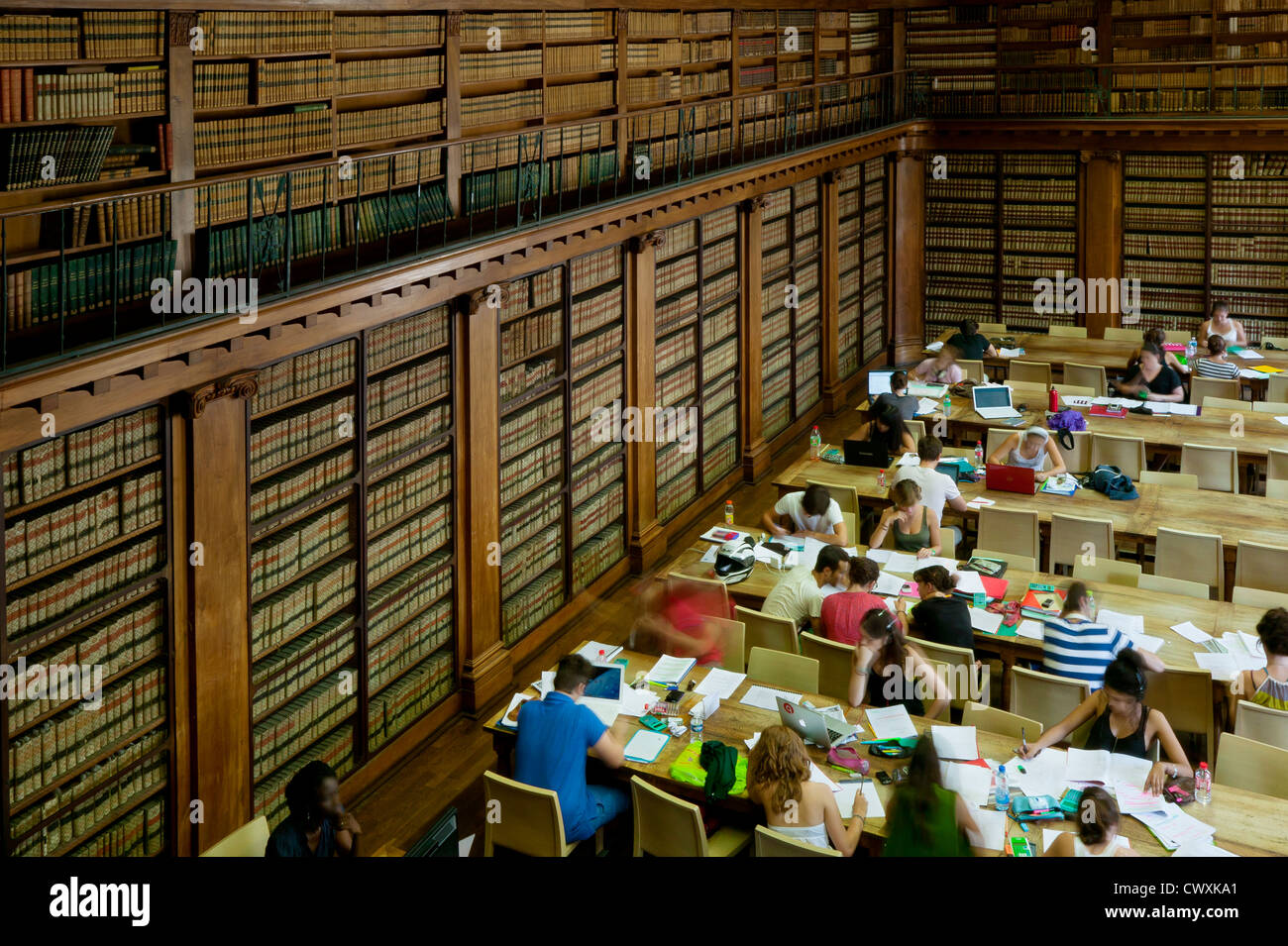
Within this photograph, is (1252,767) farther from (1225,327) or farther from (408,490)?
(1225,327)

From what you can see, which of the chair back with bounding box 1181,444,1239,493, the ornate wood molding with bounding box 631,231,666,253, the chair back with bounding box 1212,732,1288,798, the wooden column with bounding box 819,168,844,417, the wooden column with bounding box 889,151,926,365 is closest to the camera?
the chair back with bounding box 1212,732,1288,798

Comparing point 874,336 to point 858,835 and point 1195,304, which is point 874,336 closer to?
point 1195,304

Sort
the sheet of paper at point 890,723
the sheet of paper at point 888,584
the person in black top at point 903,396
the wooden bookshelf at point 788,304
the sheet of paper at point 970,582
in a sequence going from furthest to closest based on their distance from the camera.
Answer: the wooden bookshelf at point 788,304, the person in black top at point 903,396, the sheet of paper at point 888,584, the sheet of paper at point 970,582, the sheet of paper at point 890,723

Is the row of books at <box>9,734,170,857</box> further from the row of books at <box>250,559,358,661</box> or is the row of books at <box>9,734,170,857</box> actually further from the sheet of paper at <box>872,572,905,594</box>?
the sheet of paper at <box>872,572,905,594</box>

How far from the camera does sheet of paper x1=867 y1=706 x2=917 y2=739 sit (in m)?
5.42

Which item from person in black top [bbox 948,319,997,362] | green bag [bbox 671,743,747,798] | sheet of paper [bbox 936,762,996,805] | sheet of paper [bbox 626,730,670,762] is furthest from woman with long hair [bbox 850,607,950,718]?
person in black top [bbox 948,319,997,362]

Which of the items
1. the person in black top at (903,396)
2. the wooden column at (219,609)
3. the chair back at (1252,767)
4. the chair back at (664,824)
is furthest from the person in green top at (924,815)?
the person in black top at (903,396)

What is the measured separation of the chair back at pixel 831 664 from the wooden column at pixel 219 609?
257cm

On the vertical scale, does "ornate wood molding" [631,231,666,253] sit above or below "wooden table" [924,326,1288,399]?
above

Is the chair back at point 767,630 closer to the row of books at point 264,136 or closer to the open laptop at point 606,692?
the open laptop at point 606,692

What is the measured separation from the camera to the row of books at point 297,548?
18.4ft

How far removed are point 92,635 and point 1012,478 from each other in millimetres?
5412

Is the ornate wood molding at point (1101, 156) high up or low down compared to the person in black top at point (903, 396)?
up

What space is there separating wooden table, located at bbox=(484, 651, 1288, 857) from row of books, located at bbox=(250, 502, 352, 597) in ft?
3.64
